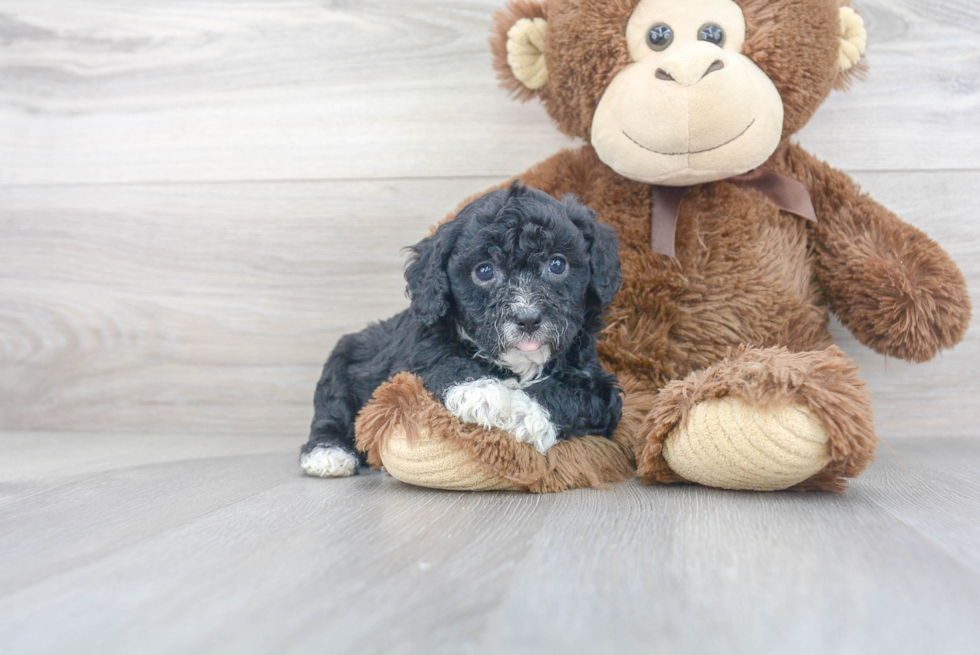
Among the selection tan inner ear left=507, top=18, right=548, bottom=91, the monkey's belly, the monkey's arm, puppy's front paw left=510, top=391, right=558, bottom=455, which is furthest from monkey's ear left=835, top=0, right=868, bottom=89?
puppy's front paw left=510, top=391, right=558, bottom=455

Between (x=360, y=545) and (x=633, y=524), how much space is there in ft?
1.25

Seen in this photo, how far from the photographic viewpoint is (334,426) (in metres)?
1.58

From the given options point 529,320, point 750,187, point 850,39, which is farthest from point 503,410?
point 850,39

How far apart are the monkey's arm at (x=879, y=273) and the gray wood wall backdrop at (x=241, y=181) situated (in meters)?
0.31

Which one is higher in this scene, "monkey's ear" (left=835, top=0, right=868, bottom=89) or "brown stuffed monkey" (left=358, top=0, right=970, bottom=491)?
"monkey's ear" (left=835, top=0, right=868, bottom=89)

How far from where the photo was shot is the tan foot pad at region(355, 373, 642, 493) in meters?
1.24

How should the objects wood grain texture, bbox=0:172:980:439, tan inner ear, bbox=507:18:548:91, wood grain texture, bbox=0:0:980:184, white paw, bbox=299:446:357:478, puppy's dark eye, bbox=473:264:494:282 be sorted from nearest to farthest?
puppy's dark eye, bbox=473:264:494:282
white paw, bbox=299:446:357:478
tan inner ear, bbox=507:18:548:91
wood grain texture, bbox=0:0:980:184
wood grain texture, bbox=0:172:980:439

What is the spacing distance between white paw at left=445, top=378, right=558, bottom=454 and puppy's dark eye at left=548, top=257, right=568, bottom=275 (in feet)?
0.69

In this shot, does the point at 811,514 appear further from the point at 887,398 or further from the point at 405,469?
the point at 887,398

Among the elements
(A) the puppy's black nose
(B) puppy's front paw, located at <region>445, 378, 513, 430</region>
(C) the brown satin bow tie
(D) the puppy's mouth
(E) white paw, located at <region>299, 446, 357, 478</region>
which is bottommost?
(E) white paw, located at <region>299, 446, 357, 478</region>

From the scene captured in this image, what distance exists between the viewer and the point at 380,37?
2055mm

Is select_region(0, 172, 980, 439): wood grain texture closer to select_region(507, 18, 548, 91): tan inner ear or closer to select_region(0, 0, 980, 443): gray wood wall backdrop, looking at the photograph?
select_region(0, 0, 980, 443): gray wood wall backdrop

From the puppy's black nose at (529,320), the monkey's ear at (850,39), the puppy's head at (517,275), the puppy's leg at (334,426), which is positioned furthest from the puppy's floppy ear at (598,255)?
the monkey's ear at (850,39)

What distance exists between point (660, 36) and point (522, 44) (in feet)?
1.00
